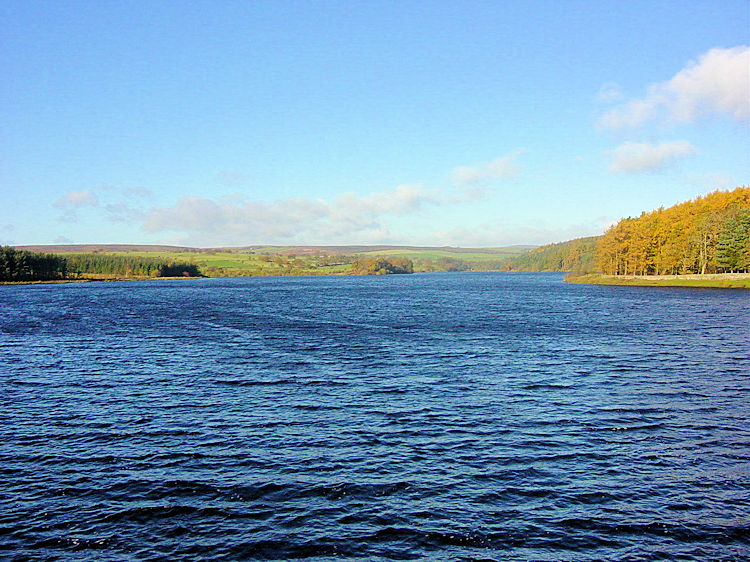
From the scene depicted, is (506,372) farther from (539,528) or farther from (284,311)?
(284,311)

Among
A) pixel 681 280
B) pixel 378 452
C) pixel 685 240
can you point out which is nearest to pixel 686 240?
pixel 685 240

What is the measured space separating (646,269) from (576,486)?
155m

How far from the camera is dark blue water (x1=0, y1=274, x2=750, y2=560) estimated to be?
1506 cm

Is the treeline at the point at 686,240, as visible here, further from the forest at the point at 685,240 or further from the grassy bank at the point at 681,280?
the grassy bank at the point at 681,280

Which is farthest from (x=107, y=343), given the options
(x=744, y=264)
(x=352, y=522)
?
(x=744, y=264)

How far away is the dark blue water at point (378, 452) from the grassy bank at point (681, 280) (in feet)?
300

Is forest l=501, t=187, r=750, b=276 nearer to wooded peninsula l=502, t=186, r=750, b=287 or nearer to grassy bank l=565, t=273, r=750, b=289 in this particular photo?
wooded peninsula l=502, t=186, r=750, b=287

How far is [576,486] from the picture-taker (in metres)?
18.1

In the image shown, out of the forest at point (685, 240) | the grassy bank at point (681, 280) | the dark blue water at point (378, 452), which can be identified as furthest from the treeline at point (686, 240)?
the dark blue water at point (378, 452)

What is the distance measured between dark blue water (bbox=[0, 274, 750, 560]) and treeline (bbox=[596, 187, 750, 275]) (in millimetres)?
96729

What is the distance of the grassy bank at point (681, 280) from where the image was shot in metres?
122

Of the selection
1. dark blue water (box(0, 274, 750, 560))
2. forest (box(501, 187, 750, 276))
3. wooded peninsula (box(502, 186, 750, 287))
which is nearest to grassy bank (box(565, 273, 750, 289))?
wooded peninsula (box(502, 186, 750, 287))

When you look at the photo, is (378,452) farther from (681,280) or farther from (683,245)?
(683,245)

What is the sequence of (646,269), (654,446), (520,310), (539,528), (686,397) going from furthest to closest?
(646,269)
(520,310)
(686,397)
(654,446)
(539,528)
